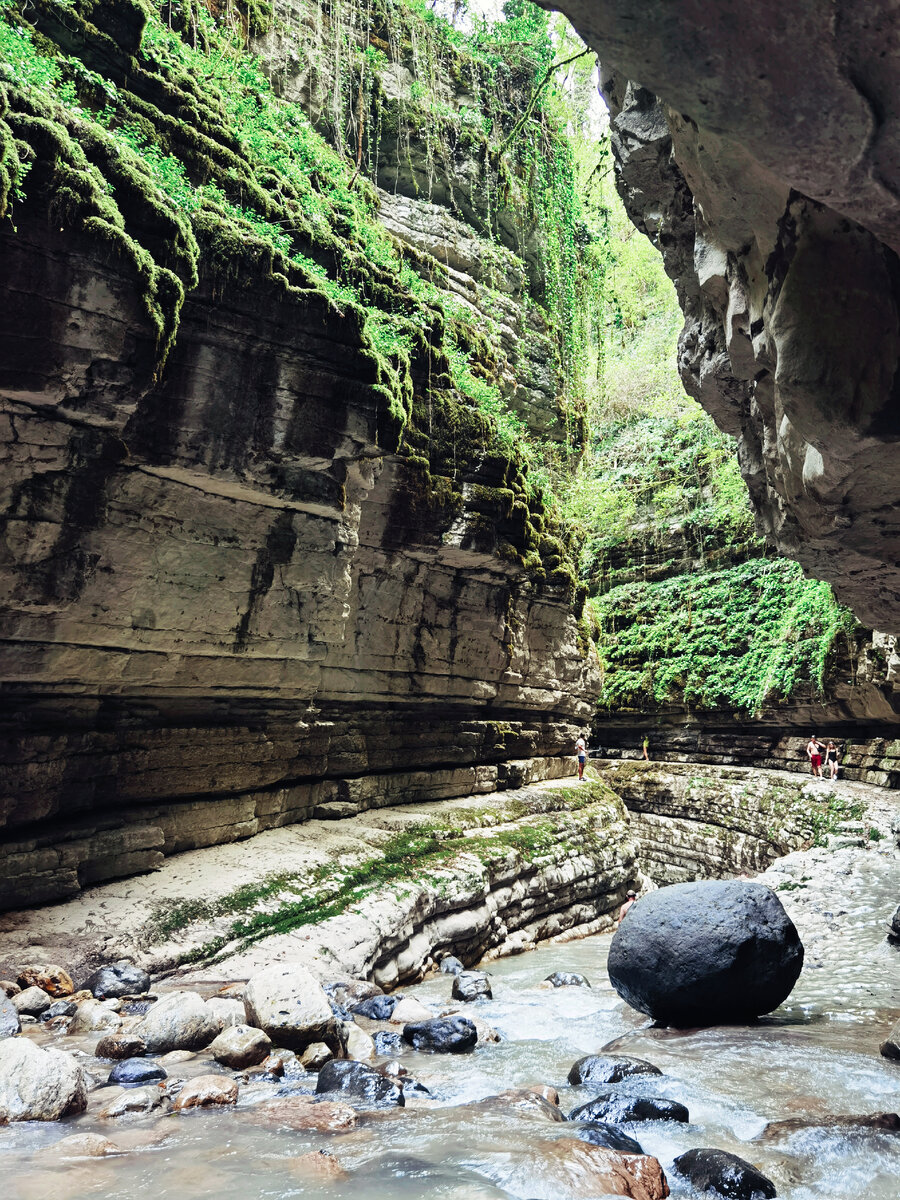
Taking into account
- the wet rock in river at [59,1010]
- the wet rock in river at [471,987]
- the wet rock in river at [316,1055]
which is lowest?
the wet rock in river at [471,987]

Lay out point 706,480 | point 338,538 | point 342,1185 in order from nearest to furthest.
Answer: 1. point 342,1185
2. point 338,538
3. point 706,480

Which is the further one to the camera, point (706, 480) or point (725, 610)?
point (706, 480)

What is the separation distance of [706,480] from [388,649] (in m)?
18.2

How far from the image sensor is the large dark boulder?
5.96 m

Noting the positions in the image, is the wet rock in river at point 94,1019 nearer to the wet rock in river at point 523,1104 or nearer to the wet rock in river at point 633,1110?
the wet rock in river at point 523,1104

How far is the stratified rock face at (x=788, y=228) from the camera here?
84.8 inches

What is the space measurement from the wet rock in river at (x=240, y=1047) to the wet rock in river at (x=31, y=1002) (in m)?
1.59

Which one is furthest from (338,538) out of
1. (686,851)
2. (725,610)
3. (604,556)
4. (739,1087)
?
(604,556)

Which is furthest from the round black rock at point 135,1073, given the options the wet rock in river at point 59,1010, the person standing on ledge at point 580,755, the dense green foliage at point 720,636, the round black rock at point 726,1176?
the dense green foliage at point 720,636

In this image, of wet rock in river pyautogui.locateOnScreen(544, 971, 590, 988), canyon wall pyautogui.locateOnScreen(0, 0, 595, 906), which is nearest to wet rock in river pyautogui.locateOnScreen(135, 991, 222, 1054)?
canyon wall pyautogui.locateOnScreen(0, 0, 595, 906)

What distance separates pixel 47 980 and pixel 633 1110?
14.4 feet

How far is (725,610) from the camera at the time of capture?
22.7 metres

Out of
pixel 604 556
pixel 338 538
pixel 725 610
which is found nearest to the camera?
pixel 338 538

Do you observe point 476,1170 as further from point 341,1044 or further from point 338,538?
point 338,538
